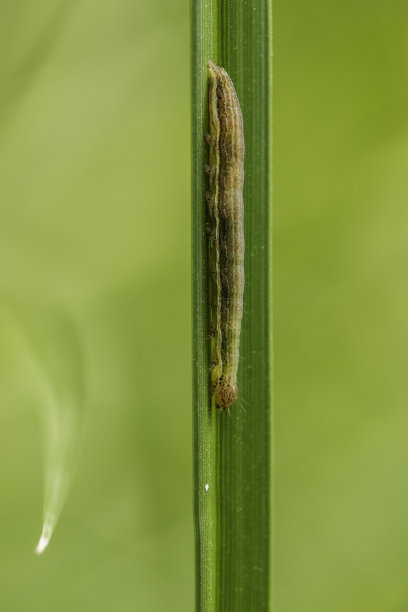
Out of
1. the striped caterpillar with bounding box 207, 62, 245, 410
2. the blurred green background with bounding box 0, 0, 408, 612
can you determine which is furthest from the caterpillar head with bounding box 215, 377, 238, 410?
the blurred green background with bounding box 0, 0, 408, 612

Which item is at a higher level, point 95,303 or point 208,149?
point 208,149

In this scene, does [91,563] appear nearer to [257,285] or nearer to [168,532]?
[168,532]

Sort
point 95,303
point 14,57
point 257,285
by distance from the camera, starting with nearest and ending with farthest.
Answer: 1. point 257,285
2. point 14,57
3. point 95,303

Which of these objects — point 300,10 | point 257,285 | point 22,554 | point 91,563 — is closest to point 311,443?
point 91,563

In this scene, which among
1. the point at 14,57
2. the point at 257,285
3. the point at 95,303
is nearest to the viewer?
the point at 257,285

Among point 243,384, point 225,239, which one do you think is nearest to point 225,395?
point 243,384

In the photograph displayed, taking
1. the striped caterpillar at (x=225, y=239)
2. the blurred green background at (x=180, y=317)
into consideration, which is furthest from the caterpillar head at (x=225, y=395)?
the blurred green background at (x=180, y=317)

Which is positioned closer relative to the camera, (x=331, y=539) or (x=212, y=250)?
(x=212, y=250)

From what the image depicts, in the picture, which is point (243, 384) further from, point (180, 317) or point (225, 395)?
point (180, 317)
